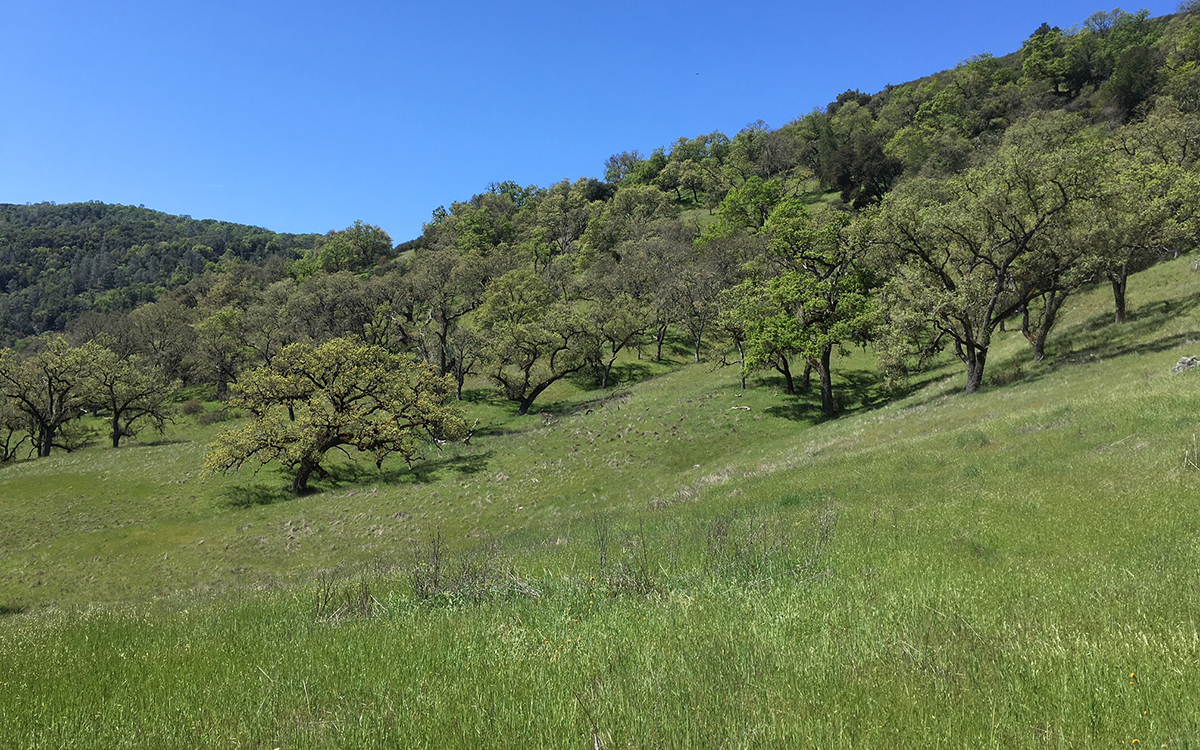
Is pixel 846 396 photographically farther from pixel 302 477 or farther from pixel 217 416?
pixel 217 416

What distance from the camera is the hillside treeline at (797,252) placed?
96.3 ft

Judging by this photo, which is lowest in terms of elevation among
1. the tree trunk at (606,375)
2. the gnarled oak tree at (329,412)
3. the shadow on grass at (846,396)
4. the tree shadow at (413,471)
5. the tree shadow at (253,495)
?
the shadow on grass at (846,396)

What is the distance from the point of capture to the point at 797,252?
3806 centimetres

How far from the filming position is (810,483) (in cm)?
1725

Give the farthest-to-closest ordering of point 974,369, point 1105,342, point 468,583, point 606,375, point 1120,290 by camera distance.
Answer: point 606,375, point 1120,290, point 1105,342, point 974,369, point 468,583

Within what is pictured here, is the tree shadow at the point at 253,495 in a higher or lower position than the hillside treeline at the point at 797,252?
lower

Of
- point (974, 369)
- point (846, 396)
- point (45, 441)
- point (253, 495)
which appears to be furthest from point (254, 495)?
point (974, 369)

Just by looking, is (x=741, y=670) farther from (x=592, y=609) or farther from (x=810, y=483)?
(x=810, y=483)

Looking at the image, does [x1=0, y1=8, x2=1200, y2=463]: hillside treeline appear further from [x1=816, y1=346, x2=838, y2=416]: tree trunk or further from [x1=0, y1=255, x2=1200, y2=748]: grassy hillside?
[x1=0, y1=255, x2=1200, y2=748]: grassy hillside

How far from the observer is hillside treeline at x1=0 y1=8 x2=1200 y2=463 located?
96.3 feet

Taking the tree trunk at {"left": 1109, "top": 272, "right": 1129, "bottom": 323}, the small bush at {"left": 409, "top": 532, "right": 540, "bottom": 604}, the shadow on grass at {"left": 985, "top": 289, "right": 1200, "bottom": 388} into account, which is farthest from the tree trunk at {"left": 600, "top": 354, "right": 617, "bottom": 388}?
the small bush at {"left": 409, "top": 532, "right": 540, "bottom": 604}

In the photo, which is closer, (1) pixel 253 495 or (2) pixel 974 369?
(2) pixel 974 369

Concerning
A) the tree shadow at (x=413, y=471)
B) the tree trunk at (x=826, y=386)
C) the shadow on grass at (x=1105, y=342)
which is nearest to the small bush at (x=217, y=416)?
the tree shadow at (x=413, y=471)

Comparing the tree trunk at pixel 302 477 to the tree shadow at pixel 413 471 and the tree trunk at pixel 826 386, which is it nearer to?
the tree shadow at pixel 413 471
